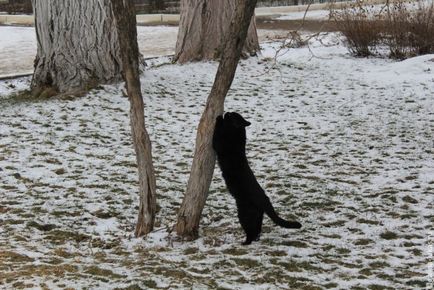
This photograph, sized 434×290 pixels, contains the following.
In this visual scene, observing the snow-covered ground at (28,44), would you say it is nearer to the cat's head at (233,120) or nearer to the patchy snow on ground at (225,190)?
the patchy snow on ground at (225,190)

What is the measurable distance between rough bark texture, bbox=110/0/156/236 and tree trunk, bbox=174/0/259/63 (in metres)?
6.61

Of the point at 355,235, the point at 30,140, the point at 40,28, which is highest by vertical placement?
the point at 40,28

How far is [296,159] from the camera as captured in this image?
6.62 m

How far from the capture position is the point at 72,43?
27.3 feet

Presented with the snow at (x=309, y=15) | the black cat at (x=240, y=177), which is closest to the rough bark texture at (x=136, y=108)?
the black cat at (x=240, y=177)

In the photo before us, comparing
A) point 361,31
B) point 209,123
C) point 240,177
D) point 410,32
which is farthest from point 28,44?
point 240,177

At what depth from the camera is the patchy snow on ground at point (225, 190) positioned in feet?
12.5

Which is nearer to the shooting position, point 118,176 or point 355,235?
point 355,235

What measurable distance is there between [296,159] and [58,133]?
2969mm

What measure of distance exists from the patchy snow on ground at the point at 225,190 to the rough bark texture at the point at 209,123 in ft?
0.74

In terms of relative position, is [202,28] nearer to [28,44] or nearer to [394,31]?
[394,31]

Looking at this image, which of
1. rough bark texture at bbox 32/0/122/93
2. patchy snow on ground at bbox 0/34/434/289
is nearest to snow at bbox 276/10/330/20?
patchy snow on ground at bbox 0/34/434/289

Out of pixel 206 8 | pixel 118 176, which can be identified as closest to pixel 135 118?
pixel 118 176

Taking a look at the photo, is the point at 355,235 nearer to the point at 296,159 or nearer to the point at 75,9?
the point at 296,159
